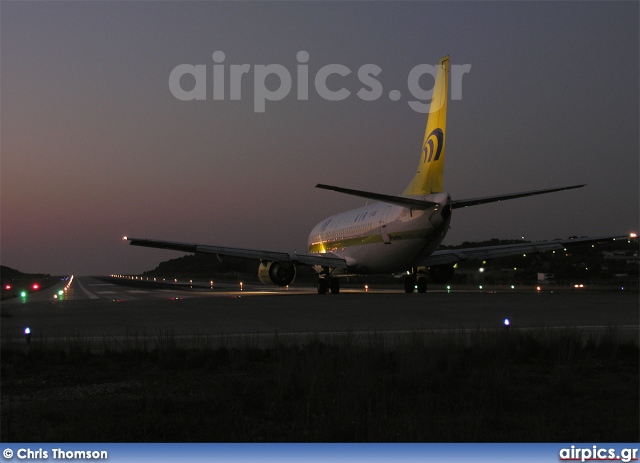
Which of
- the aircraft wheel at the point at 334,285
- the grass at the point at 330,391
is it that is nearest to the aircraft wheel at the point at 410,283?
the aircraft wheel at the point at 334,285

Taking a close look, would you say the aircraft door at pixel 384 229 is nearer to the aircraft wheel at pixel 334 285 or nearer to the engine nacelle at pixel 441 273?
the engine nacelle at pixel 441 273

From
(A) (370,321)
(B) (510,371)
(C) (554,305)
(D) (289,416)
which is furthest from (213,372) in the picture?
(C) (554,305)

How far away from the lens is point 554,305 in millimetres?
23875

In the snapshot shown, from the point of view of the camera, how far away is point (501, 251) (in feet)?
125

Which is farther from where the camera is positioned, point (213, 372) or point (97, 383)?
point (213, 372)

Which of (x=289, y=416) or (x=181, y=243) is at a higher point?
(x=181, y=243)

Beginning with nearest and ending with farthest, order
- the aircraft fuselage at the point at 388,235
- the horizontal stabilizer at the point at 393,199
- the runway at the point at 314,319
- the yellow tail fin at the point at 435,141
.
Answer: the runway at the point at 314,319, the horizontal stabilizer at the point at 393,199, the aircraft fuselage at the point at 388,235, the yellow tail fin at the point at 435,141

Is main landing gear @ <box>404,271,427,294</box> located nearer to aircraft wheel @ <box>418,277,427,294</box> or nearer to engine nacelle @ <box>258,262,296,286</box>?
aircraft wheel @ <box>418,277,427,294</box>

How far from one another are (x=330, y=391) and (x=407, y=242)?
24.6m

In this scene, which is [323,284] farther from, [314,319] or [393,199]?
[314,319]

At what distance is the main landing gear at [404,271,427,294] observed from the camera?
3775 cm

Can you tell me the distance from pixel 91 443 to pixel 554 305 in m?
19.6

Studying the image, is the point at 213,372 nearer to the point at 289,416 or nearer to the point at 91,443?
the point at 289,416

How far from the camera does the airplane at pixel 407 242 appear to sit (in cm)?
3162
